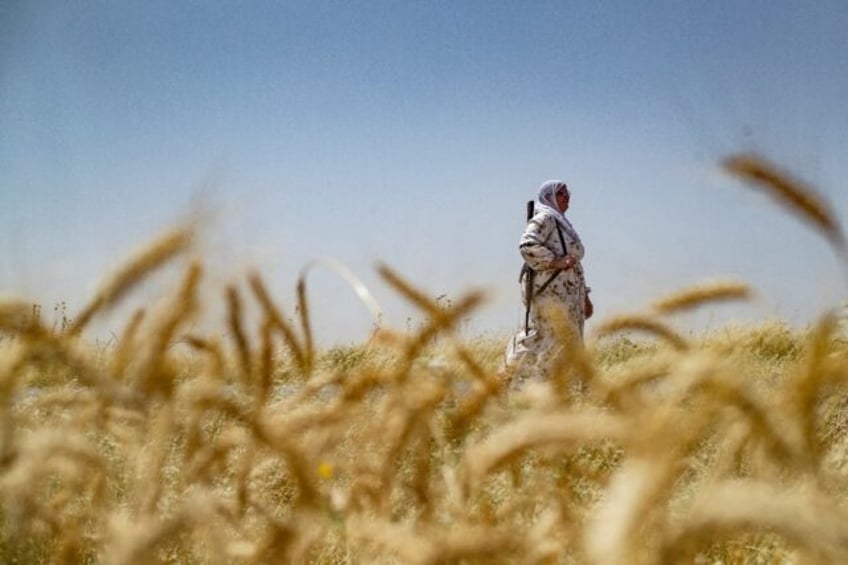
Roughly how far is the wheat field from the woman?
326cm

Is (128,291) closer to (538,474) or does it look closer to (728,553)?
(538,474)

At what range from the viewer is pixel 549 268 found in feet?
15.4

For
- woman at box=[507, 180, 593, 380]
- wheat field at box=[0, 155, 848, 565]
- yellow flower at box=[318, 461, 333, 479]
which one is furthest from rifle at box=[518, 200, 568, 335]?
yellow flower at box=[318, 461, 333, 479]

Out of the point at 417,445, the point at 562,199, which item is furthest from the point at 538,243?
the point at 417,445

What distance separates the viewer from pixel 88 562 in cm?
130

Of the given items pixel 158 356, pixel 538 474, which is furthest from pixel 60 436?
pixel 538 474

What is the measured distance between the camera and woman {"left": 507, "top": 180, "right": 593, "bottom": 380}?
473 centimetres

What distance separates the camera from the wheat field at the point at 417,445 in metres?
0.54

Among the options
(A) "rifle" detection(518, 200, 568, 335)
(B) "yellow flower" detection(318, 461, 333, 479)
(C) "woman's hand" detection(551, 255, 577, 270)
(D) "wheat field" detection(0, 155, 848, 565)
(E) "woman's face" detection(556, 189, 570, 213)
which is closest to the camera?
(D) "wheat field" detection(0, 155, 848, 565)

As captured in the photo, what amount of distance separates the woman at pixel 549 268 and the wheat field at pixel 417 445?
326 centimetres

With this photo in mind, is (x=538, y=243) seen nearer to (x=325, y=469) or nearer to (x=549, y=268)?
(x=549, y=268)

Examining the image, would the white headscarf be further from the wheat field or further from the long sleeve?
the wheat field

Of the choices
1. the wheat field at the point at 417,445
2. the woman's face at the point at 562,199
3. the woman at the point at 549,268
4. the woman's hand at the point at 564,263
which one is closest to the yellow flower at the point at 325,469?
the wheat field at the point at 417,445

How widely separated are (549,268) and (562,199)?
641 millimetres
